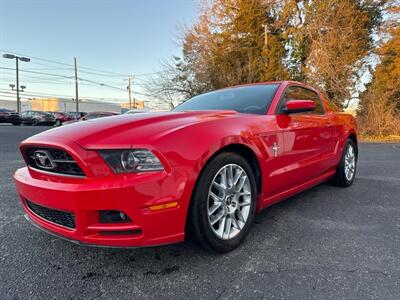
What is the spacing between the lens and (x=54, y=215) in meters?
2.02

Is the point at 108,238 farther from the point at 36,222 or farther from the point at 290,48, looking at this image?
the point at 290,48

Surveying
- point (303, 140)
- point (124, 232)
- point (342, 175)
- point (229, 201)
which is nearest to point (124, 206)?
point (124, 232)

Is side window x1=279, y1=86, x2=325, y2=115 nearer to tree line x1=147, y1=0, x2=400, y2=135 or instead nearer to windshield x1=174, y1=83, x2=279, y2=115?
windshield x1=174, y1=83, x2=279, y2=115

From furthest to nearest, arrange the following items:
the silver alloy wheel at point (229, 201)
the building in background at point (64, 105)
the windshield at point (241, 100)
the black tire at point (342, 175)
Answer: the building in background at point (64, 105), the black tire at point (342, 175), the windshield at point (241, 100), the silver alloy wheel at point (229, 201)

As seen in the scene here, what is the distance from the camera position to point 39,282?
6.24 feet

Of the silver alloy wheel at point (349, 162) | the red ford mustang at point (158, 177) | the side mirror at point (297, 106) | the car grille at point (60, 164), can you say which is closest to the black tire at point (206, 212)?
the red ford mustang at point (158, 177)

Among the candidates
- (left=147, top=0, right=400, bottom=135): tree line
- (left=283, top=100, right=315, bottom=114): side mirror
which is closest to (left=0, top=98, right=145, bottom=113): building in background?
(left=147, top=0, right=400, bottom=135): tree line

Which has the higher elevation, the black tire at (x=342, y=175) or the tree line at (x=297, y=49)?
the tree line at (x=297, y=49)

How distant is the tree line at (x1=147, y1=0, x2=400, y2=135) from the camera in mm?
16297

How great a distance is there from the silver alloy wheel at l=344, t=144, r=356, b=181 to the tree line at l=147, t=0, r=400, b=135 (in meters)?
11.9

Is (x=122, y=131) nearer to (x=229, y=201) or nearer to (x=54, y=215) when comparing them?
(x=54, y=215)

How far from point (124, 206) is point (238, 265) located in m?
0.93

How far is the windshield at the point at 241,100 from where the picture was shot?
117 inches

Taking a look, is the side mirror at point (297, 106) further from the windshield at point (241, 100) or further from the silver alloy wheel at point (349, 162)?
the silver alloy wheel at point (349, 162)
